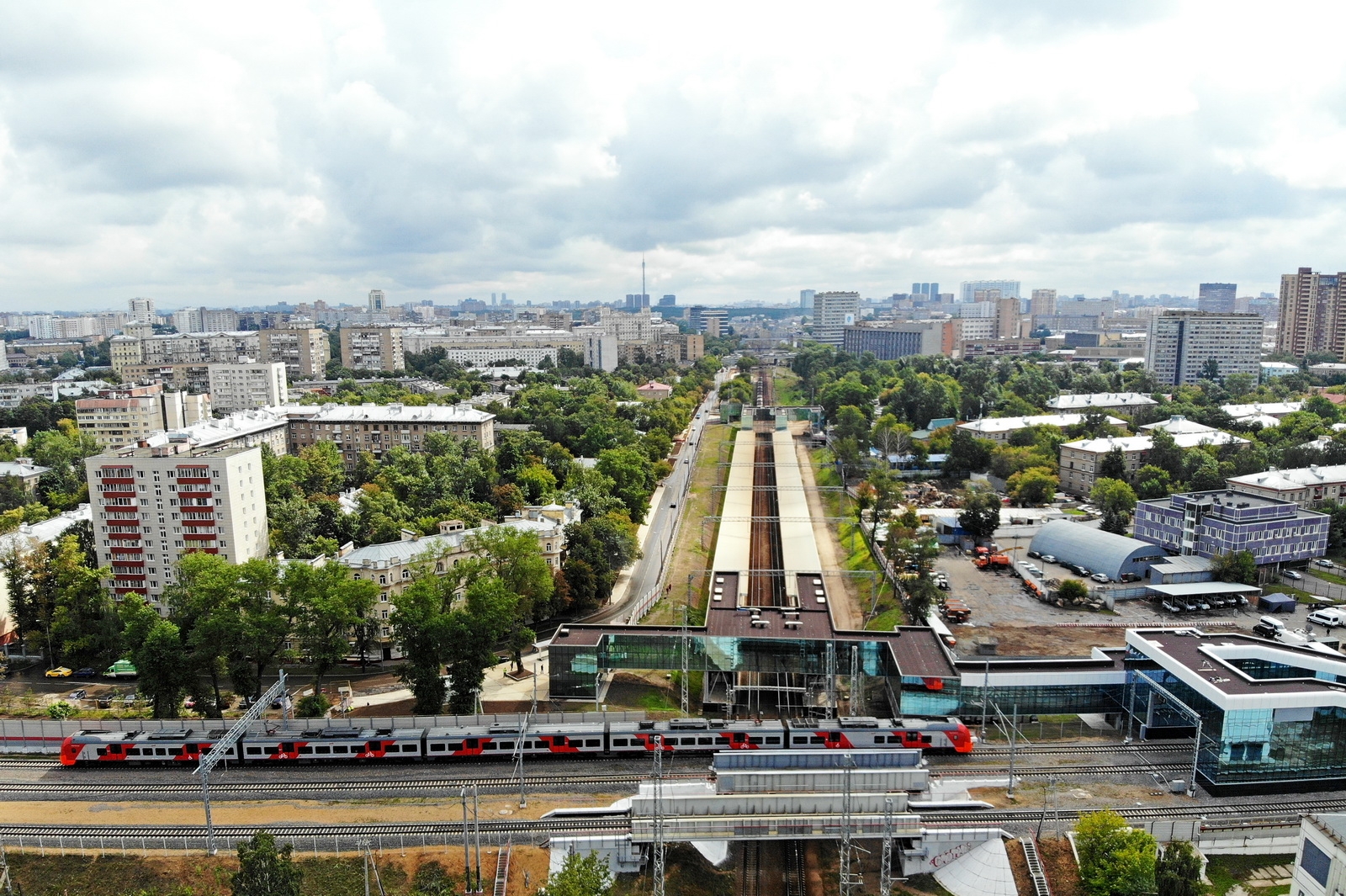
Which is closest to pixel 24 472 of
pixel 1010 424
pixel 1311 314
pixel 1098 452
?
pixel 1098 452

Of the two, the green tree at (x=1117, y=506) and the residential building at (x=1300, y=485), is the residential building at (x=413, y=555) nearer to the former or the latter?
the green tree at (x=1117, y=506)

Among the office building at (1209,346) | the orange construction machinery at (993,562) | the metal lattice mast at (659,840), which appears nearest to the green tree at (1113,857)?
the metal lattice mast at (659,840)

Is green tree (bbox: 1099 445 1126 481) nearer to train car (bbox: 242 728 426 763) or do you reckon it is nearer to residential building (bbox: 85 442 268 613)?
train car (bbox: 242 728 426 763)

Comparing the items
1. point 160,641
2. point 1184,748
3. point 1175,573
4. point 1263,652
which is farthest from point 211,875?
point 1175,573

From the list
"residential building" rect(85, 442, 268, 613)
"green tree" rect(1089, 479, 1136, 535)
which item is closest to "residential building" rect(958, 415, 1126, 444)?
"green tree" rect(1089, 479, 1136, 535)

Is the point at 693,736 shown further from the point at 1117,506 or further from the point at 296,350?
the point at 296,350
